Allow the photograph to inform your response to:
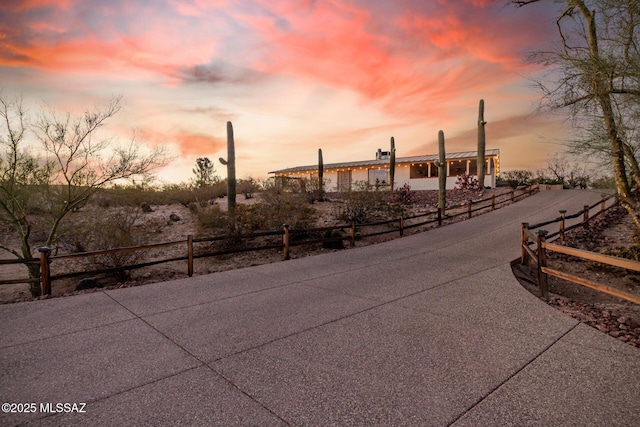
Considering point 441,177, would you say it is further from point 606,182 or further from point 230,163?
point 230,163

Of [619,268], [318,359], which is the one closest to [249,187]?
[619,268]

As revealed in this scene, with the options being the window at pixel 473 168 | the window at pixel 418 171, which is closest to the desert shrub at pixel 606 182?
the window at pixel 418 171

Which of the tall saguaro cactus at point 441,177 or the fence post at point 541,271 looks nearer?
the fence post at point 541,271

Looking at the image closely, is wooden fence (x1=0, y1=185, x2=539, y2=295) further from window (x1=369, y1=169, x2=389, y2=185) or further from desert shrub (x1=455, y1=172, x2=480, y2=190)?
window (x1=369, y1=169, x2=389, y2=185)

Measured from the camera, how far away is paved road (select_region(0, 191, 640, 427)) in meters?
2.47

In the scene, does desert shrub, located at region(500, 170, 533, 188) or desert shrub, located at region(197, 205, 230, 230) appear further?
desert shrub, located at region(500, 170, 533, 188)

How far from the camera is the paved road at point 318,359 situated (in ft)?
8.12

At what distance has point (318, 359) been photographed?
130 inches

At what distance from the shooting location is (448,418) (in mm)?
2363

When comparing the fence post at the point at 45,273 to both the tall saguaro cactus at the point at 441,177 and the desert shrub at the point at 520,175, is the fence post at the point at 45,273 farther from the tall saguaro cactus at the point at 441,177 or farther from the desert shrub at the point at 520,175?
the desert shrub at the point at 520,175

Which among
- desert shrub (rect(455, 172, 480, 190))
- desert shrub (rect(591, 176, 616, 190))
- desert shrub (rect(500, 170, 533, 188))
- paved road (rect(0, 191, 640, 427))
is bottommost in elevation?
paved road (rect(0, 191, 640, 427))

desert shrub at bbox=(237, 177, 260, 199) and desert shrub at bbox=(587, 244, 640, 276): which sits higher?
desert shrub at bbox=(237, 177, 260, 199)

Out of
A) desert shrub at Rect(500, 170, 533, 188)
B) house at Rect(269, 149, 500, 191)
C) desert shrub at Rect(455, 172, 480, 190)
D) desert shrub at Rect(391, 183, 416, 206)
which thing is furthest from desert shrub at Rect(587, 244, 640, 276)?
desert shrub at Rect(500, 170, 533, 188)

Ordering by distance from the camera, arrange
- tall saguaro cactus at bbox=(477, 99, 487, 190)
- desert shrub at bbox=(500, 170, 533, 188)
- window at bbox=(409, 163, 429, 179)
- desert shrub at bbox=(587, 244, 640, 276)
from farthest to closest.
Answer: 1. desert shrub at bbox=(500, 170, 533, 188)
2. window at bbox=(409, 163, 429, 179)
3. tall saguaro cactus at bbox=(477, 99, 487, 190)
4. desert shrub at bbox=(587, 244, 640, 276)
